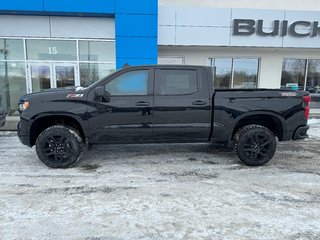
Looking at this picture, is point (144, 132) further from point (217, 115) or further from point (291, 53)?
point (291, 53)

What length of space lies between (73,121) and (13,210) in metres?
2.01

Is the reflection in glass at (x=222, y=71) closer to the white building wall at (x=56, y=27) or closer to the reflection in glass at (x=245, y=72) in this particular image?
the reflection in glass at (x=245, y=72)

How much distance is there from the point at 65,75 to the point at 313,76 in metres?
12.5

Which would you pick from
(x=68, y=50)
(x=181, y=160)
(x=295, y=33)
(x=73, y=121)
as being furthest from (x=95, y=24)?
(x=295, y=33)

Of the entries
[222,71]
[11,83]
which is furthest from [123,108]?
[222,71]

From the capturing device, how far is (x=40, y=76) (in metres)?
11.3

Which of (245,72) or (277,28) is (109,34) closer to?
(245,72)

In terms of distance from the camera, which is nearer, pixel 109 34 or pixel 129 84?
pixel 129 84

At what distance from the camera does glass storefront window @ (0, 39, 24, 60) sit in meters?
10.8

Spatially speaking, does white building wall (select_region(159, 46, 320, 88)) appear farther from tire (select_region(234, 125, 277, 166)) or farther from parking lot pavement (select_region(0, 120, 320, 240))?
tire (select_region(234, 125, 277, 166))

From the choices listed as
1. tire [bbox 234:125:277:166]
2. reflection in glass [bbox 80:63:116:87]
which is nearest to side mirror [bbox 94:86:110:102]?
tire [bbox 234:125:277:166]

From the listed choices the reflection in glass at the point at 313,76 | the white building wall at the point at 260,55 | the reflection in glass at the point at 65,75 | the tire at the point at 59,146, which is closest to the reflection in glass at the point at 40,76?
the reflection in glass at the point at 65,75

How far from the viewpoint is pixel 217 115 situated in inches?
194

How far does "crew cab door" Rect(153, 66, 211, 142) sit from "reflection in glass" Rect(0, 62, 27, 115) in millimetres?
8778
